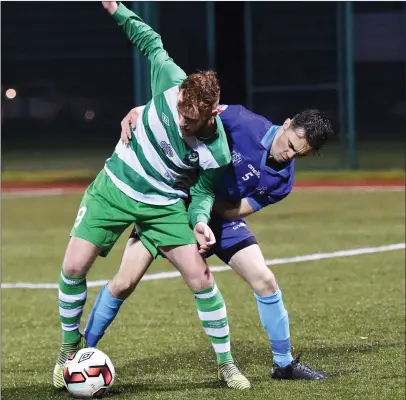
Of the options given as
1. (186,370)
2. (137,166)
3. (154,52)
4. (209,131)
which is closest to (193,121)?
(209,131)

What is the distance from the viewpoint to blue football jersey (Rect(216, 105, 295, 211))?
6.18 metres

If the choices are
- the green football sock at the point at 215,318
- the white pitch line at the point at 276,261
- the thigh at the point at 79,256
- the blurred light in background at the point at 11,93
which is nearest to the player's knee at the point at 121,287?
the thigh at the point at 79,256

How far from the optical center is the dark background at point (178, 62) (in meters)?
21.1

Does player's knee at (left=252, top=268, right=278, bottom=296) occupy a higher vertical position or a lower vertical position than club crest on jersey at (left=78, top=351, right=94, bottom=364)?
higher

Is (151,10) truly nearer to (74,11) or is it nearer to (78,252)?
(74,11)

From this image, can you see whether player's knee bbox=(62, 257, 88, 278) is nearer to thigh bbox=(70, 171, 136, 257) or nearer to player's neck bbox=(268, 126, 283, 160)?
thigh bbox=(70, 171, 136, 257)

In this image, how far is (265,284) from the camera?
6277 millimetres

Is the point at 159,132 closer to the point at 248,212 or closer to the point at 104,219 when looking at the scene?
the point at 104,219

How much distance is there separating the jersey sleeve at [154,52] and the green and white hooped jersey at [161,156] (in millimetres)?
78

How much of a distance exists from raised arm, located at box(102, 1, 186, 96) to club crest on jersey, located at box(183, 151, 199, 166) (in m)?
0.40

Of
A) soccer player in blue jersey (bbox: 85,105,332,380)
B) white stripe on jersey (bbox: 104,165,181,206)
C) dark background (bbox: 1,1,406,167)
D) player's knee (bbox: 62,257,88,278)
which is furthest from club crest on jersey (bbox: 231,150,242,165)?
dark background (bbox: 1,1,406,167)

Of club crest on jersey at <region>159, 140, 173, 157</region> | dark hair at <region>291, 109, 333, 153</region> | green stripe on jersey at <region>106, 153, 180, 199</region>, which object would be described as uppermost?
dark hair at <region>291, 109, 333, 153</region>

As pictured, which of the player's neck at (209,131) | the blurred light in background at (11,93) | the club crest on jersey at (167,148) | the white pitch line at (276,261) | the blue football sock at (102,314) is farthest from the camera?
the blurred light in background at (11,93)

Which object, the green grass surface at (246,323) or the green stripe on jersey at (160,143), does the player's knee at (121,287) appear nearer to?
the green grass surface at (246,323)
